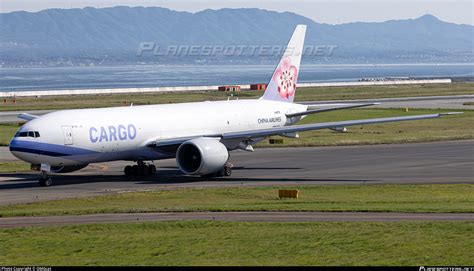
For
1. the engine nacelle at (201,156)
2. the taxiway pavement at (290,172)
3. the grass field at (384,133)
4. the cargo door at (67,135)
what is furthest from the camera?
the grass field at (384,133)

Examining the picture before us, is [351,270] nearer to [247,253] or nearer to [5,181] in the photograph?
[247,253]

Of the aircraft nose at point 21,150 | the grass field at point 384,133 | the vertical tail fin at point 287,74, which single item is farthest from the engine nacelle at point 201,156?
the grass field at point 384,133

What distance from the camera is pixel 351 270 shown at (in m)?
30.1

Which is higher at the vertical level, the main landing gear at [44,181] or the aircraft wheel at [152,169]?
the aircraft wheel at [152,169]

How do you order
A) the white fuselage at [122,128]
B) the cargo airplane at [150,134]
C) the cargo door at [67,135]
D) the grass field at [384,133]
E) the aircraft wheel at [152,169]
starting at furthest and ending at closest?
the grass field at [384,133], the aircraft wheel at [152,169], the cargo door at [67,135], the cargo airplane at [150,134], the white fuselage at [122,128]

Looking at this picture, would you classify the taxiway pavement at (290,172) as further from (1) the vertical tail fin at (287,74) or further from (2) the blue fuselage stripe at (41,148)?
(1) the vertical tail fin at (287,74)

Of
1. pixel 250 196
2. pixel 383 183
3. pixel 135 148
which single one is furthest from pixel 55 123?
pixel 383 183

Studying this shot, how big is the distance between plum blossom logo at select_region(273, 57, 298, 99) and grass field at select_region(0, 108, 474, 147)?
36.2ft

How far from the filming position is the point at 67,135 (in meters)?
55.4

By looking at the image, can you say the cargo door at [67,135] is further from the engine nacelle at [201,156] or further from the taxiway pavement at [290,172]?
the engine nacelle at [201,156]

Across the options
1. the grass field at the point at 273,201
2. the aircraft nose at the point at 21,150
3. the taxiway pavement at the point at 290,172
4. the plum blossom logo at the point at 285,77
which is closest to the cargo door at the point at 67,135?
the aircraft nose at the point at 21,150

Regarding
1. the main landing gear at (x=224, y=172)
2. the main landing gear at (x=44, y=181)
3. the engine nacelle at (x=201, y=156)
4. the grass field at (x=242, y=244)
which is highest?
the engine nacelle at (x=201, y=156)

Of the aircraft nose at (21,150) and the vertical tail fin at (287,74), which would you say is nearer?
the aircraft nose at (21,150)

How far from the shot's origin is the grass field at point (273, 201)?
43.9 meters
